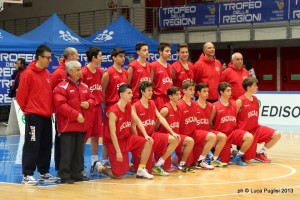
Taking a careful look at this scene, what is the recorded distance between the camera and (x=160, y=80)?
10727 mm

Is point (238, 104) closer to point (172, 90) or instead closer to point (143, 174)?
point (172, 90)

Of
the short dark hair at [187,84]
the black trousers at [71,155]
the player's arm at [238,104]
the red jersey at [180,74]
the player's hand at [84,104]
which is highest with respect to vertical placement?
the red jersey at [180,74]

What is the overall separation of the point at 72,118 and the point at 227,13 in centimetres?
1557

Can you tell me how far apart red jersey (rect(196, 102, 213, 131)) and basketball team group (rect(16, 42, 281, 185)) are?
17mm

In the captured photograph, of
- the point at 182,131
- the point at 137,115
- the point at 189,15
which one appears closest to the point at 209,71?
the point at 182,131

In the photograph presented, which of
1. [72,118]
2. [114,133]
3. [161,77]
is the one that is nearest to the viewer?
[72,118]

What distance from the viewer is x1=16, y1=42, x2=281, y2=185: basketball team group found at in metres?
8.99

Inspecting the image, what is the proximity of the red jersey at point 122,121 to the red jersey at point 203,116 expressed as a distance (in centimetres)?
157

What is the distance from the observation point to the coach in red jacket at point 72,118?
894cm

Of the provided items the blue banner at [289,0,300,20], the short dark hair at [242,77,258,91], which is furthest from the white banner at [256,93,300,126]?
the short dark hair at [242,77,258,91]

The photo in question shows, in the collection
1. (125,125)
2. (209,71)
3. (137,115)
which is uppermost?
(209,71)

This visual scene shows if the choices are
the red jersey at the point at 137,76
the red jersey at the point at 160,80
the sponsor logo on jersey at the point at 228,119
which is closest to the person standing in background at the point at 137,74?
the red jersey at the point at 137,76

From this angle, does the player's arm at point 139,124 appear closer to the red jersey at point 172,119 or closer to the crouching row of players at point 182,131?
the crouching row of players at point 182,131

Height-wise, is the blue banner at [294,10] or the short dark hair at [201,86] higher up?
the blue banner at [294,10]
